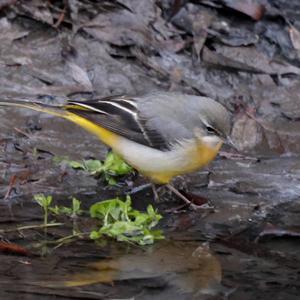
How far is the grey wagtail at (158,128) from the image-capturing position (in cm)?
830

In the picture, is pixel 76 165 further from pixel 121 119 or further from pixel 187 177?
pixel 187 177

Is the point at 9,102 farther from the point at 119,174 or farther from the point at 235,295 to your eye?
the point at 235,295

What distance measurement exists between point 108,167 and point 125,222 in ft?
3.84

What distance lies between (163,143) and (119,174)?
632 millimetres

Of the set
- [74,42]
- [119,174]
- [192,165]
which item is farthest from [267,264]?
[74,42]

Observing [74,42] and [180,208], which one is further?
[74,42]

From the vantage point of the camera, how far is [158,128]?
8.44 m

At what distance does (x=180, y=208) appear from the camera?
8.45 meters

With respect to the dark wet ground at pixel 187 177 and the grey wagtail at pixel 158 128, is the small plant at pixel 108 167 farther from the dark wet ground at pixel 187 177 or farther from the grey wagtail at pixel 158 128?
the grey wagtail at pixel 158 128

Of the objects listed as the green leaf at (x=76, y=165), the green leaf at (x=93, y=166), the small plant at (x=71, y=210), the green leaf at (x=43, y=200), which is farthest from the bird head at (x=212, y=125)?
the green leaf at (x=43, y=200)

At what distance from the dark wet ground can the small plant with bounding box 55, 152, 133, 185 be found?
0.09m

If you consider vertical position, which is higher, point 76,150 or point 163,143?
point 163,143

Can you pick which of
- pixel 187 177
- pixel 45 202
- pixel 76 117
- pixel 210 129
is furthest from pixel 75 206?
pixel 187 177

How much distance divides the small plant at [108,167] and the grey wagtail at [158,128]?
22cm
